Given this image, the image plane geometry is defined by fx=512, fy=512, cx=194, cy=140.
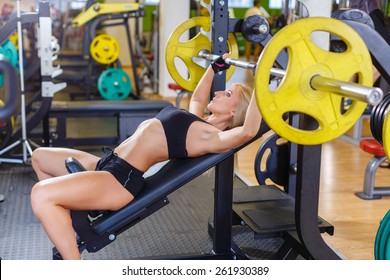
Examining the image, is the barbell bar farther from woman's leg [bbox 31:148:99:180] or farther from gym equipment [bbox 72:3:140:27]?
gym equipment [bbox 72:3:140:27]

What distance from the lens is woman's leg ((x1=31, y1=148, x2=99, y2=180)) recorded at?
2.11 m

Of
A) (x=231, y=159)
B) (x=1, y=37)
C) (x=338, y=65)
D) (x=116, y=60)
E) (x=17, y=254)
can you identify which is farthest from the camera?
(x=116, y=60)

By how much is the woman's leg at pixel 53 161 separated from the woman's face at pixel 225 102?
0.56 m

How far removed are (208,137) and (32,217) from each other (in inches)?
52.0

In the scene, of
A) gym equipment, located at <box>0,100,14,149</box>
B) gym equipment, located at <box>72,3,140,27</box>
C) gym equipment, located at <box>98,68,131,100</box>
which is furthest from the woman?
gym equipment, located at <box>72,3,140,27</box>

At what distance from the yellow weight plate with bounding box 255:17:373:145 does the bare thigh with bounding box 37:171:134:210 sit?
2.40 ft

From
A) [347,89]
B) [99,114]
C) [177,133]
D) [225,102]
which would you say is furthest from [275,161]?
[99,114]

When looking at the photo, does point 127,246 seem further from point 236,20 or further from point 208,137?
point 236,20

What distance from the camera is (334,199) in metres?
3.12

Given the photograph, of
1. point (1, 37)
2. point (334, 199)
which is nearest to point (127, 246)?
point (334, 199)

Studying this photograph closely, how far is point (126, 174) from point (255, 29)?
744 mm

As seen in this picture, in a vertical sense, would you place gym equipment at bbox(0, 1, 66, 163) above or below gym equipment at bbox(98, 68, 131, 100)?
above
